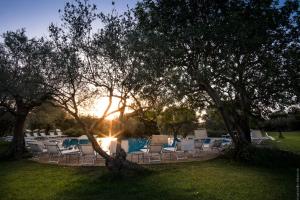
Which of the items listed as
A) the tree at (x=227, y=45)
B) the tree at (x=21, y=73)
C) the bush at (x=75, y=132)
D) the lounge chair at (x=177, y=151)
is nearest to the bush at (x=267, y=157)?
the tree at (x=227, y=45)

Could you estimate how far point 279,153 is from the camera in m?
15.3

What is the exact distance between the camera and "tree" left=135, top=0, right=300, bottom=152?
14805 mm

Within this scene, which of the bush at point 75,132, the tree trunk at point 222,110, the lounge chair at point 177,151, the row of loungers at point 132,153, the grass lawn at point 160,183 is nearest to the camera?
the grass lawn at point 160,183

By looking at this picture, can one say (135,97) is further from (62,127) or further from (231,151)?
(62,127)

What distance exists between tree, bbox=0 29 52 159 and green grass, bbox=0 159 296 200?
12.4ft

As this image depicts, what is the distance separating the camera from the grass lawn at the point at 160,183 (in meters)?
9.30

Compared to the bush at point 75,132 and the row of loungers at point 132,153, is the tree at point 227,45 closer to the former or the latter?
the row of loungers at point 132,153

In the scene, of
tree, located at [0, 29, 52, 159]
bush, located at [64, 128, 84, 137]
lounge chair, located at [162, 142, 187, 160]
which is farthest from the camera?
bush, located at [64, 128, 84, 137]

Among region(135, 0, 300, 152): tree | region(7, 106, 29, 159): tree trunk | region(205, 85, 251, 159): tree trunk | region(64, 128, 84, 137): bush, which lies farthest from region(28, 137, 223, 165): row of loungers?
region(64, 128, 84, 137): bush

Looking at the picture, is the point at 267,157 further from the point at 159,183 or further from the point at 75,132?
the point at 75,132

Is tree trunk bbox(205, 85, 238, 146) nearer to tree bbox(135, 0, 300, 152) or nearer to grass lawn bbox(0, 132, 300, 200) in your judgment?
tree bbox(135, 0, 300, 152)

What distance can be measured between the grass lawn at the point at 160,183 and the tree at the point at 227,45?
372cm

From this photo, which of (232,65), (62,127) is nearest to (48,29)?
(232,65)

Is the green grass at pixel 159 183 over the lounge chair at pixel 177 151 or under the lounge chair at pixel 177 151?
under
